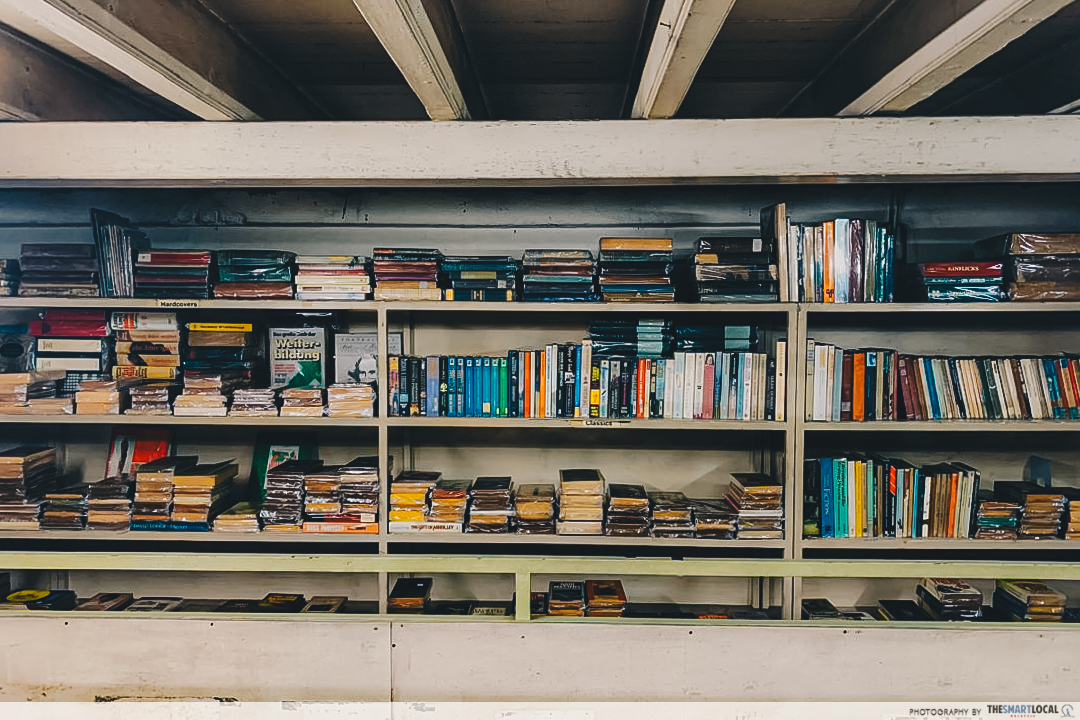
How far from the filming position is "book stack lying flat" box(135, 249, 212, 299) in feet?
7.57

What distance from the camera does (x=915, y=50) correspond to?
1.61 meters

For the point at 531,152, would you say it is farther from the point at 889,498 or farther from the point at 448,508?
the point at 889,498

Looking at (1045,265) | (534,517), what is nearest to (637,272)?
(534,517)

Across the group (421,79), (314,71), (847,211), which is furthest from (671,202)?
(314,71)

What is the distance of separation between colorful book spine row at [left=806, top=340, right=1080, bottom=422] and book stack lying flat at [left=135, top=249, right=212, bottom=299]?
2.39 meters

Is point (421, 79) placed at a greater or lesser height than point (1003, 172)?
greater

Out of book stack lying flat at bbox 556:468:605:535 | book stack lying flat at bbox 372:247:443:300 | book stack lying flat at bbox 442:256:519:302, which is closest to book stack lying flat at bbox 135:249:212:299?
book stack lying flat at bbox 372:247:443:300

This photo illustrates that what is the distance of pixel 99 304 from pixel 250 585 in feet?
4.60

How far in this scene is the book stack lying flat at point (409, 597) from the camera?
2.33 meters

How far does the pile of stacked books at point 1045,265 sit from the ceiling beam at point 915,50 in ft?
2.47

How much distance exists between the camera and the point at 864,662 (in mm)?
Answer: 2129

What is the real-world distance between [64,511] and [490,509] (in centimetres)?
168

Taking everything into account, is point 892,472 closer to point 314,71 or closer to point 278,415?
point 278,415
